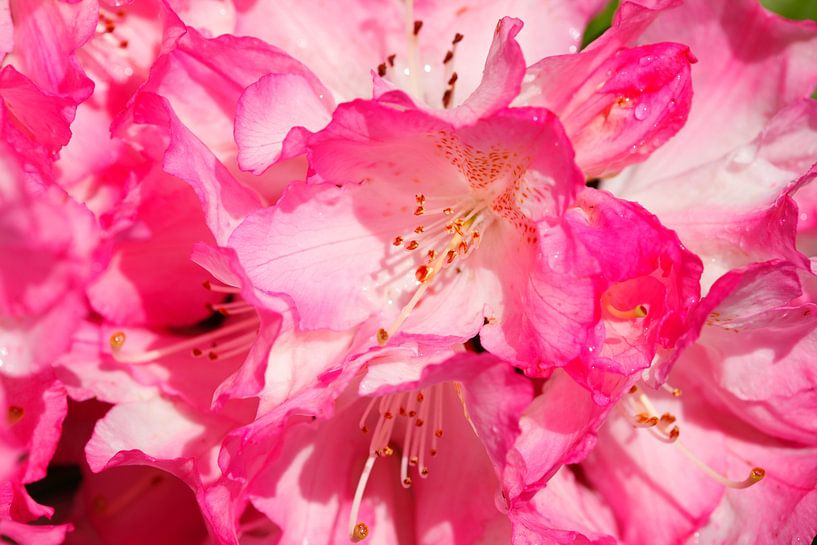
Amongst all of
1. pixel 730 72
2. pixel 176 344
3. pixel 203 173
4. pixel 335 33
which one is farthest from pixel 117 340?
pixel 730 72

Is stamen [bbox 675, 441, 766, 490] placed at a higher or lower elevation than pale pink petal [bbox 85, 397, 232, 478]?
lower

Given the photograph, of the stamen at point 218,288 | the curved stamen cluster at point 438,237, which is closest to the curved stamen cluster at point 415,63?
the curved stamen cluster at point 438,237

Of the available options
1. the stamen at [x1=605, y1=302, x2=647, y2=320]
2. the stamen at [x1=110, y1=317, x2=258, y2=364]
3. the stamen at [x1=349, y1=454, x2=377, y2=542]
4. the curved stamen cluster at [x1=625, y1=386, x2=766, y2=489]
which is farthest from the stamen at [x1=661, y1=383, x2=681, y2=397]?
the stamen at [x1=110, y1=317, x2=258, y2=364]

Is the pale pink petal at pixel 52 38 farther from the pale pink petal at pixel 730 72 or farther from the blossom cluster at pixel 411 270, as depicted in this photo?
the pale pink petal at pixel 730 72

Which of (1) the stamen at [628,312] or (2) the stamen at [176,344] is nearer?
(1) the stamen at [628,312]

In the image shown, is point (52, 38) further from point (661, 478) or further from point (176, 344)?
point (661, 478)

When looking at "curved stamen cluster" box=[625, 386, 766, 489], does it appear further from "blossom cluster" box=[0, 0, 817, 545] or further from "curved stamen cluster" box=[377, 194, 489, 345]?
"curved stamen cluster" box=[377, 194, 489, 345]

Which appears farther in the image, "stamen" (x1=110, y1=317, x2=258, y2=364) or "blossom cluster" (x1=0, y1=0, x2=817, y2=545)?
"stamen" (x1=110, y1=317, x2=258, y2=364)
